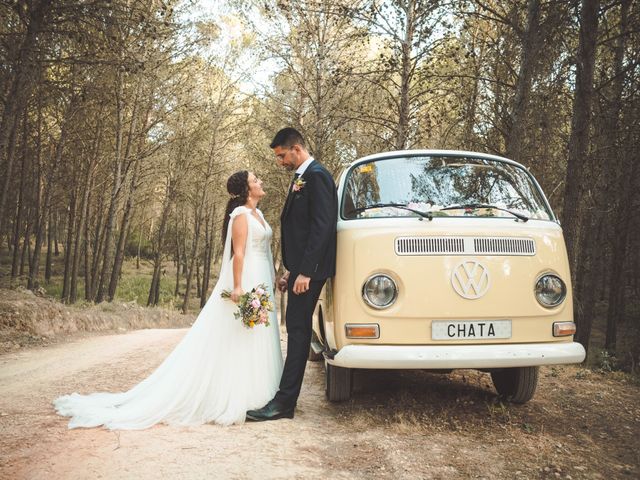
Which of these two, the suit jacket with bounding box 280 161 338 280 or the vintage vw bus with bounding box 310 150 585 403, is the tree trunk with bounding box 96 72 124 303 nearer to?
the suit jacket with bounding box 280 161 338 280

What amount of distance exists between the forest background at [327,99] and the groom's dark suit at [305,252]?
17.0ft

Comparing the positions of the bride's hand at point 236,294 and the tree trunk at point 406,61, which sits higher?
the tree trunk at point 406,61

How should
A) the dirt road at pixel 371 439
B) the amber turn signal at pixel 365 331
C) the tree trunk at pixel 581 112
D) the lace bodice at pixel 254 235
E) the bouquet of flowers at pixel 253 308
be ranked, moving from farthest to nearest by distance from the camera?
the tree trunk at pixel 581 112, the lace bodice at pixel 254 235, the bouquet of flowers at pixel 253 308, the amber turn signal at pixel 365 331, the dirt road at pixel 371 439

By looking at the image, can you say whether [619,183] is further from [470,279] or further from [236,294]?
[236,294]

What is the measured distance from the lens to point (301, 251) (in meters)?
4.22

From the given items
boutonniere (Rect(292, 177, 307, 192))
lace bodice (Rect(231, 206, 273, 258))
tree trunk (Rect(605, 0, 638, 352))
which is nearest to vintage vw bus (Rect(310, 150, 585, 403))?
boutonniere (Rect(292, 177, 307, 192))

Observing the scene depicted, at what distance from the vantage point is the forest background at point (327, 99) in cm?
862

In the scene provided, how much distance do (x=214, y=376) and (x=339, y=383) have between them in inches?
41.8

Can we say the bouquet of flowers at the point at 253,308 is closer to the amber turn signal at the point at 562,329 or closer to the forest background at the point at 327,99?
the amber turn signal at the point at 562,329

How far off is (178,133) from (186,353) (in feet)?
53.5

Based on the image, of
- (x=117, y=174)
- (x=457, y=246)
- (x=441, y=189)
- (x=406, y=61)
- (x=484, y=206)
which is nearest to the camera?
(x=457, y=246)

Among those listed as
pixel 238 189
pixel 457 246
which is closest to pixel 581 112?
pixel 457 246

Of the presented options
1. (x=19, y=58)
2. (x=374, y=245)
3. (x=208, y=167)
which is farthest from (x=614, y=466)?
(x=208, y=167)

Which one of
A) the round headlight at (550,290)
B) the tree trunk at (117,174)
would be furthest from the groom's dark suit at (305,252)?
the tree trunk at (117,174)
